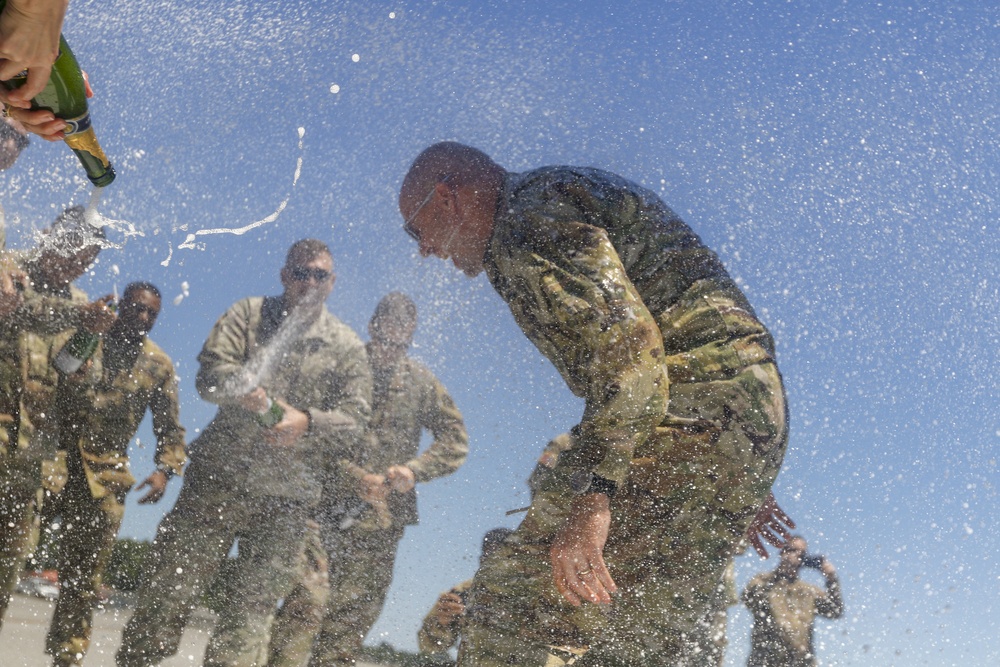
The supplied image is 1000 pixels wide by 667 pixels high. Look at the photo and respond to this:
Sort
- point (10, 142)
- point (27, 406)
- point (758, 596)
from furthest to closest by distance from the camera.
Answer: point (758, 596) → point (10, 142) → point (27, 406)

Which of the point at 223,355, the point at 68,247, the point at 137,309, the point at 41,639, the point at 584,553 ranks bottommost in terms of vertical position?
the point at 41,639

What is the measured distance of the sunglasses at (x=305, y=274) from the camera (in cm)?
556

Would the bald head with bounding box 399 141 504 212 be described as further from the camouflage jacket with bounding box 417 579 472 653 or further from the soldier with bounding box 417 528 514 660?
the camouflage jacket with bounding box 417 579 472 653

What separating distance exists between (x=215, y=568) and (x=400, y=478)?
3.81 feet

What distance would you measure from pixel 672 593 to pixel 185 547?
299 cm

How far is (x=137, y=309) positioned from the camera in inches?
222

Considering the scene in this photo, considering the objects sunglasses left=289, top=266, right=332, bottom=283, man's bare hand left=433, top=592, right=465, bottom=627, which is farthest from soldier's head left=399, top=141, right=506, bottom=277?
sunglasses left=289, top=266, right=332, bottom=283

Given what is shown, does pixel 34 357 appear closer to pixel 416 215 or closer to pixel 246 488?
pixel 246 488

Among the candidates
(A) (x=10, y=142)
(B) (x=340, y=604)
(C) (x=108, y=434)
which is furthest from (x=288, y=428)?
(A) (x=10, y=142)

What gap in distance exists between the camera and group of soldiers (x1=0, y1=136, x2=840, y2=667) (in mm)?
2762

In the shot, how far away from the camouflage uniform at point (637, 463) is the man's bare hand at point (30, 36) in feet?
4.46

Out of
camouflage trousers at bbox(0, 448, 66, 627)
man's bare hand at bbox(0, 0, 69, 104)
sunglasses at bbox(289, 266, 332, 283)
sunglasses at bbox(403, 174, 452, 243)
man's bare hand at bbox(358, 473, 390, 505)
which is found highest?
sunglasses at bbox(289, 266, 332, 283)

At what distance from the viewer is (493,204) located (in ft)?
10.3

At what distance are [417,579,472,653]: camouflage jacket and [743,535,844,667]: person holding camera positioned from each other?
370cm
